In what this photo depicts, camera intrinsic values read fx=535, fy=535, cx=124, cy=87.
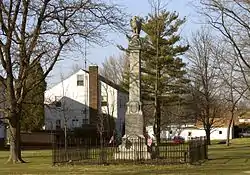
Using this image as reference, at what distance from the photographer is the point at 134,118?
3027 cm

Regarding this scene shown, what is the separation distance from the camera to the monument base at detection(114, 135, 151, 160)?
28.5m

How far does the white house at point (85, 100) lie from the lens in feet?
246

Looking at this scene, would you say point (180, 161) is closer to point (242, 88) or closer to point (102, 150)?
point (102, 150)

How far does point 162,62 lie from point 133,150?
26.1 meters

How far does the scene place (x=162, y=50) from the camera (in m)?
54.6

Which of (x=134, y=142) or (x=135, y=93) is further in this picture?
(x=135, y=93)

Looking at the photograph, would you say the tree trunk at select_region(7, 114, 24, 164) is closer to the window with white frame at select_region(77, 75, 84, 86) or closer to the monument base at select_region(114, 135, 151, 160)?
the monument base at select_region(114, 135, 151, 160)

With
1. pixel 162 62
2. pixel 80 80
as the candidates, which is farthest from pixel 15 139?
pixel 80 80

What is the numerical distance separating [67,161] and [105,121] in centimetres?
4296

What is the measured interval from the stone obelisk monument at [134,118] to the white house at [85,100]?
42.7 m

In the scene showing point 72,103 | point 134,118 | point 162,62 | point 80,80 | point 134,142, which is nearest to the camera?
point 134,142

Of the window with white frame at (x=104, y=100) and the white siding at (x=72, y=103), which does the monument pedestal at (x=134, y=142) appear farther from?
the window with white frame at (x=104, y=100)

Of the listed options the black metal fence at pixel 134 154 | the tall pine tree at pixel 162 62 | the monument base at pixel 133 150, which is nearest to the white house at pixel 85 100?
the tall pine tree at pixel 162 62

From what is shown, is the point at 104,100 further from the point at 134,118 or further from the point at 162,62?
the point at 134,118
